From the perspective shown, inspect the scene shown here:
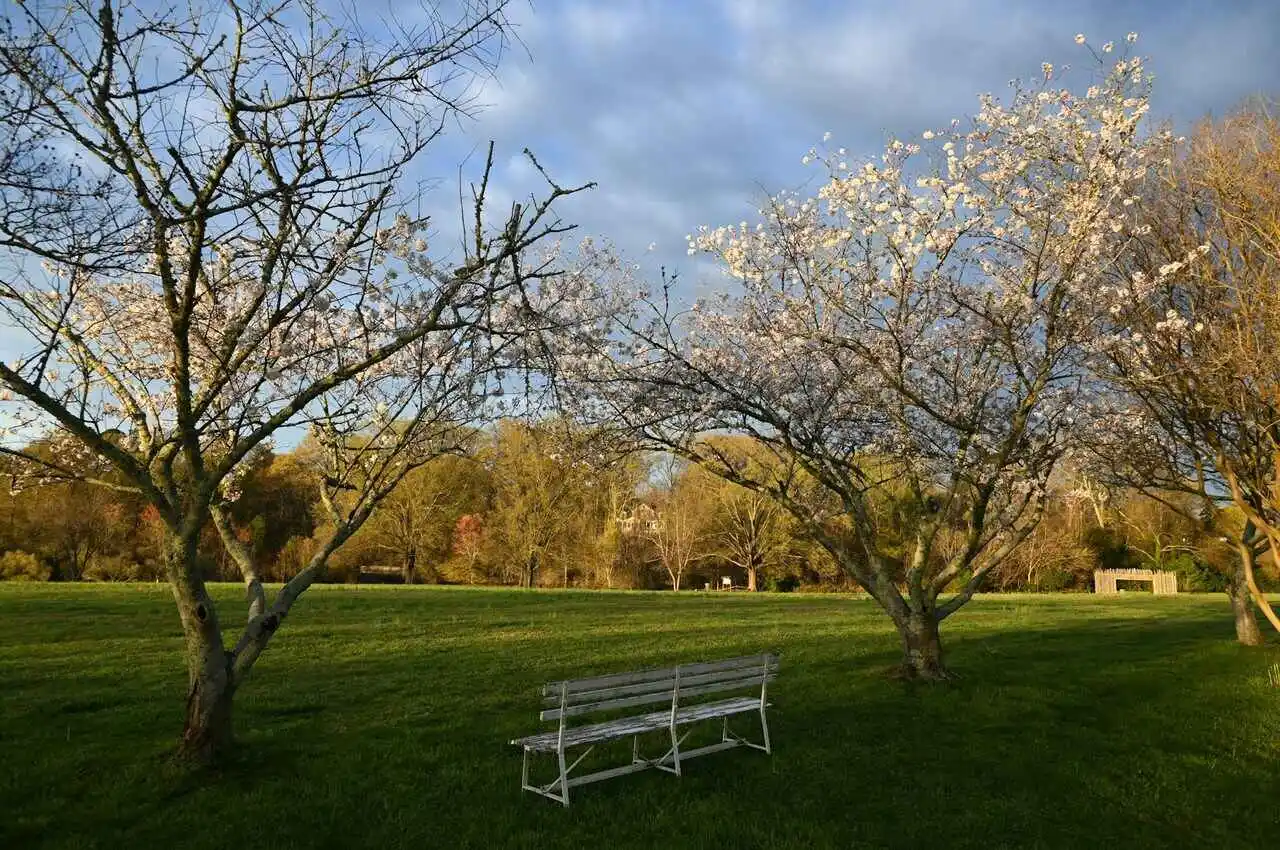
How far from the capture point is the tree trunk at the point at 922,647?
11.9 metres

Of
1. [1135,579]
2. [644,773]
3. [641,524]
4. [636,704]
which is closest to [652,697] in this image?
[636,704]

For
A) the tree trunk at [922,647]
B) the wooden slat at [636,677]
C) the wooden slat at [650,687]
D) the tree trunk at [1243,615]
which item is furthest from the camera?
the tree trunk at [1243,615]

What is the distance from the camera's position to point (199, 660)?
287 inches

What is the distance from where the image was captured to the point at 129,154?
19.7 feet

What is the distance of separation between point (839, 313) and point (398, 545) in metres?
43.9

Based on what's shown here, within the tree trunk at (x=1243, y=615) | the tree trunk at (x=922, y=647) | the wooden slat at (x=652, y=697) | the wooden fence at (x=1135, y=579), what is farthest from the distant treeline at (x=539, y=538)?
the wooden slat at (x=652, y=697)

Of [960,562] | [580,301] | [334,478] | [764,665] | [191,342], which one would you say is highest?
Answer: [580,301]

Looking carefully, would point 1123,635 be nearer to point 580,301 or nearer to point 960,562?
point 960,562

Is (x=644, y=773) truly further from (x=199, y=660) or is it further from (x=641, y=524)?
(x=641, y=524)

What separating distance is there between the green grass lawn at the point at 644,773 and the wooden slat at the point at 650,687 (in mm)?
765

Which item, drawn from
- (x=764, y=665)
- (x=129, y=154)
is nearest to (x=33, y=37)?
(x=129, y=154)

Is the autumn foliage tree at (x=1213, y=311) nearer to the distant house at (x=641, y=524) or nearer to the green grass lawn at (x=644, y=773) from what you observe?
the green grass lawn at (x=644, y=773)

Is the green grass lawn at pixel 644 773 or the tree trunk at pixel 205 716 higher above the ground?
the tree trunk at pixel 205 716

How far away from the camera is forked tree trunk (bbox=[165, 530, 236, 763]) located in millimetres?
7238
